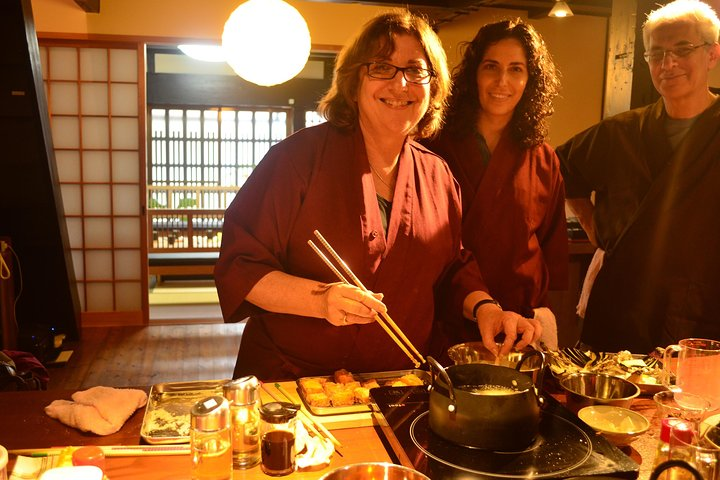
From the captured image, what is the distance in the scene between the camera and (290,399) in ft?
4.67

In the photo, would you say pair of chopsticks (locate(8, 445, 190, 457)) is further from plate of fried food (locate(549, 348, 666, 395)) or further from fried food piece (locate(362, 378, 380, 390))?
plate of fried food (locate(549, 348, 666, 395))

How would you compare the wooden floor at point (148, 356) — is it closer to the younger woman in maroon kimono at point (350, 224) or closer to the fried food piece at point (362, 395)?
the younger woman in maroon kimono at point (350, 224)

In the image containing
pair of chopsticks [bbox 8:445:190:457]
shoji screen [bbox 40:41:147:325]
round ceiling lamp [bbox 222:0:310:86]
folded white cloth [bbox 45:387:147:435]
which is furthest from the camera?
shoji screen [bbox 40:41:147:325]

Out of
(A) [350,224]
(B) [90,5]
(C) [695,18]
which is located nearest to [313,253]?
(A) [350,224]

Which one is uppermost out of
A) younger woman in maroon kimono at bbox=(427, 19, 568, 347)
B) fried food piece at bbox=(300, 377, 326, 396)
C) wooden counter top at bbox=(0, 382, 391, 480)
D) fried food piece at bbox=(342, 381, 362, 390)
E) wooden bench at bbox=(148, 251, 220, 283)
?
younger woman in maroon kimono at bbox=(427, 19, 568, 347)

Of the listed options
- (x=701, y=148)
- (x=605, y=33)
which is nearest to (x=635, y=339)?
(x=701, y=148)

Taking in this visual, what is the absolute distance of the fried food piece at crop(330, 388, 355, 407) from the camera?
1.38m

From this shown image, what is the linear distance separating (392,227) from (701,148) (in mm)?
1409

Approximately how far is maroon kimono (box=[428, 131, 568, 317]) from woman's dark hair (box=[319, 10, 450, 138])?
1.29ft

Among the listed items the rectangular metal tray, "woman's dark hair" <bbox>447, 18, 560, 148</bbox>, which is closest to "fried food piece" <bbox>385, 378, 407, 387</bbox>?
the rectangular metal tray

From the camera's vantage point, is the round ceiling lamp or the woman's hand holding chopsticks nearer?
the woman's hand holding chopsticks

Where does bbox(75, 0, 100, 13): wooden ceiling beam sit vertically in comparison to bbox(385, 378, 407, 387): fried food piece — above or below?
above

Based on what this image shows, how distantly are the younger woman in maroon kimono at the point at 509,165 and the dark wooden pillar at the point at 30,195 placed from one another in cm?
304

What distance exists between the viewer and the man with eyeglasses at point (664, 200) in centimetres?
236
